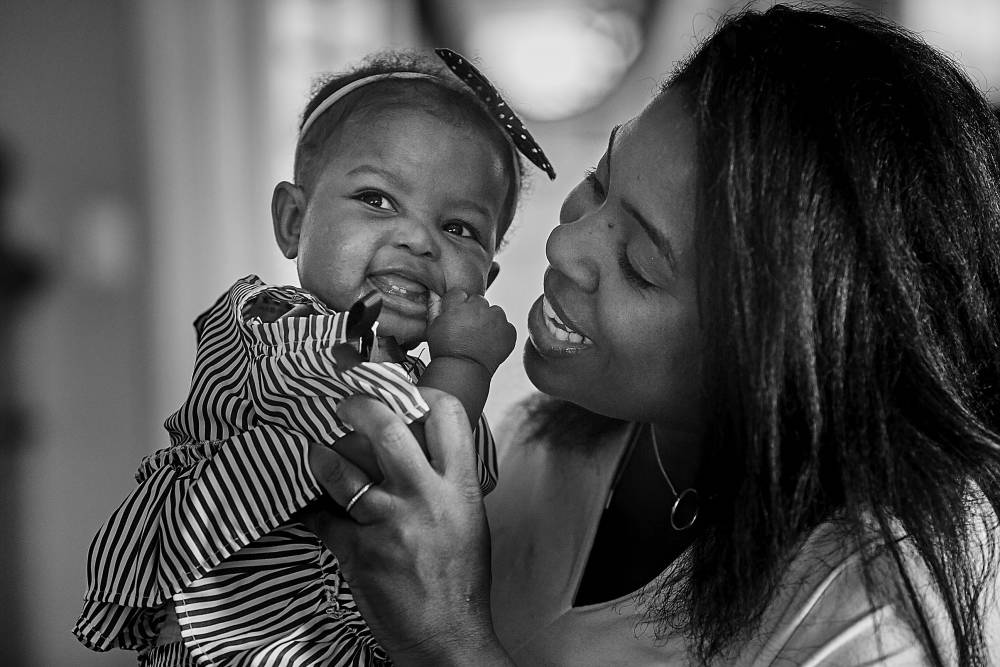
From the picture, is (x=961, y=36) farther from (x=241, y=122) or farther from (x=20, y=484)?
(x=20, y=484)

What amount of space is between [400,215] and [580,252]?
31 cm

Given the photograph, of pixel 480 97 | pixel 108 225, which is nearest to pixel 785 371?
pixel 480 97

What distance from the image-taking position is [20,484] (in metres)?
2.69

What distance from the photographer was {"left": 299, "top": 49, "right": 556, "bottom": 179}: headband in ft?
4.52

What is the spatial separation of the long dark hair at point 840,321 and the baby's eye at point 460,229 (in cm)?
43

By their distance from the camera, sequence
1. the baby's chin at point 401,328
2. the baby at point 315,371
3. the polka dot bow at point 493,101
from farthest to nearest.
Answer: the polka dot bow at point 493,101
the baby's chin at point 401,328
the baby at point 315,371

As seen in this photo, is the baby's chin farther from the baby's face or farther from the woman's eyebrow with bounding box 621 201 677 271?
the woman's eyebrow with bounding box 621 201 677 271

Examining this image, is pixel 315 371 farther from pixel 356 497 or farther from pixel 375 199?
pixel 375 199

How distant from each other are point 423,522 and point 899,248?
56 cm

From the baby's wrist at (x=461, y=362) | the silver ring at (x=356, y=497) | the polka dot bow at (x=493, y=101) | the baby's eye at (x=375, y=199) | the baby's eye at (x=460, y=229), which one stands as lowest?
the silver ring at (x=356, y=497)

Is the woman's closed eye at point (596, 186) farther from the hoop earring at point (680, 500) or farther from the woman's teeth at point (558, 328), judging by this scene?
the hoop earring at point (680, 500)

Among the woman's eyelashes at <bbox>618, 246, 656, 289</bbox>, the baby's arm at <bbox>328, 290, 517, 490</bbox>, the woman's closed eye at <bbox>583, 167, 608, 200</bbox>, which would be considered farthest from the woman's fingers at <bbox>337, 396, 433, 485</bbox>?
the woman's closed eye at <bbox>583, 167, 608, 200</bbox>

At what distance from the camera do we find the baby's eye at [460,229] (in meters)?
1.36

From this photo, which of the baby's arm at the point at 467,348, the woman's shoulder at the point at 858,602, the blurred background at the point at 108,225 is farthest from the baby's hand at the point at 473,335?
the blurred background at the point at 108,225
